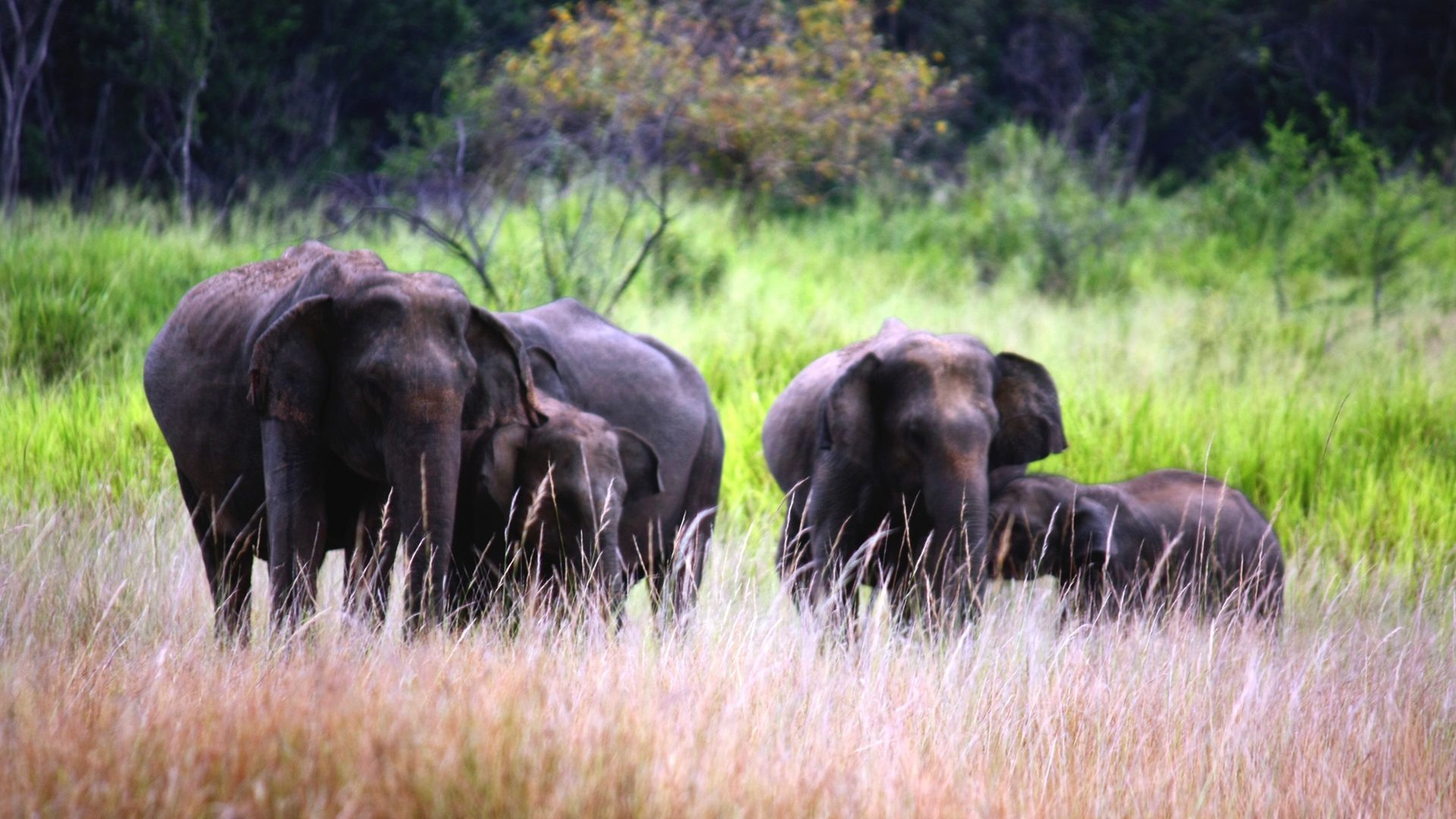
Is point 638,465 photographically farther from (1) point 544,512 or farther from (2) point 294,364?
(2) point 294,364

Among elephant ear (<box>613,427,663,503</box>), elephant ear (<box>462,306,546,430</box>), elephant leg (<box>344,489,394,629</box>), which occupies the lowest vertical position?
elephant leg (<box>344,489,394,629</box>)

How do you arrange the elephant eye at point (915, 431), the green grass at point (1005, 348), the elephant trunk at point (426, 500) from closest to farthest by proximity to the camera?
1. the elephant trunk at point (426, 500)
2. the elephant eye at point (915, 431)
3. the green grass at point (1005, 348)

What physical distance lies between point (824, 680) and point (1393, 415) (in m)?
6.58

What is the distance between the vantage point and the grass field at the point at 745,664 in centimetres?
339

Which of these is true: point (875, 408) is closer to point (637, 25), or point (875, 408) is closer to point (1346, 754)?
point (1346, 754)

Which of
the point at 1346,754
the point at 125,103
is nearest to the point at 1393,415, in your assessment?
the point at 1346,754

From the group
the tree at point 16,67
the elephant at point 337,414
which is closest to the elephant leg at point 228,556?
the elephant at point 337,414

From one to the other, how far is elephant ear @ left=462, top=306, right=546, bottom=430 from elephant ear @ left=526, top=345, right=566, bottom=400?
1.89ft

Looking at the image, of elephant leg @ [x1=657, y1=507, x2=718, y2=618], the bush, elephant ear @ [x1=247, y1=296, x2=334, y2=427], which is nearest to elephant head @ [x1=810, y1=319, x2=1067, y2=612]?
elephant leg @ [x1=657, y1=507, x2=718, y2=618]

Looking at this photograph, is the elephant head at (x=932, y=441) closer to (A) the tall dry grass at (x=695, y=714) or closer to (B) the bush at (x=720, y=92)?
(A) the tall dry grass at (x=695, y=714)

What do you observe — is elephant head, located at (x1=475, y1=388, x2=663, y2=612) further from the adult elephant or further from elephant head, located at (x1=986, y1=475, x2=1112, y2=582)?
elephant head, located at (x1=986, y1=475, x2=1112, y2=582)

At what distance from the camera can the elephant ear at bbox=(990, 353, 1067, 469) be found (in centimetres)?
642

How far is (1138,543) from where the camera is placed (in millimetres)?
6770

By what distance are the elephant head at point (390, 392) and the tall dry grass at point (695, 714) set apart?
41cm
